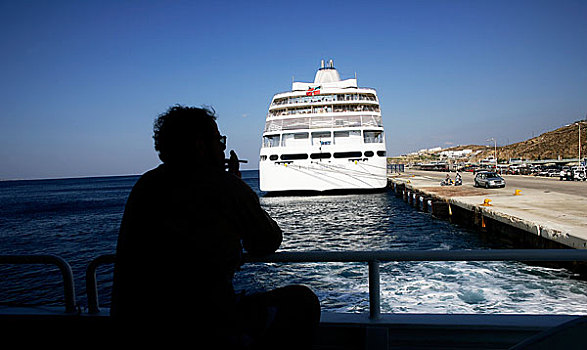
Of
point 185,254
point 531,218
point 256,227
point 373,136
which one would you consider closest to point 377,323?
point 256,227

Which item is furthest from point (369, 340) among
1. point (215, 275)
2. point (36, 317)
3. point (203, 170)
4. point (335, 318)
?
point (36, 317)

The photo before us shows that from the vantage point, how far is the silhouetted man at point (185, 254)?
3.93 ft

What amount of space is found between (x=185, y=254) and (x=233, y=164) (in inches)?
27.2

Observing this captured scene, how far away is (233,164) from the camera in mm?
1813

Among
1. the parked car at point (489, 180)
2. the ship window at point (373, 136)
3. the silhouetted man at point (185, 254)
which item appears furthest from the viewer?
the ship window at point (373, 136)

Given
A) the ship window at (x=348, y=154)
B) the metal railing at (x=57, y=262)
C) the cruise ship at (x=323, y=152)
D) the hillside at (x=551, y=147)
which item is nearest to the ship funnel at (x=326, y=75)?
the cruise ship at (x=323, y=152)

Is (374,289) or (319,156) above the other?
(319,156)

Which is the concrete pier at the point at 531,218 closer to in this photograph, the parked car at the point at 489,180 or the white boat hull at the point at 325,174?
the parked car at the point at 489,180

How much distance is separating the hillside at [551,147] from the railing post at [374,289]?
306 ft

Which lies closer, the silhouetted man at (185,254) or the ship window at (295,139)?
the silhouetted man at (185,254)

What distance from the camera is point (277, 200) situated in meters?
31.3

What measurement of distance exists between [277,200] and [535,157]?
92787mm

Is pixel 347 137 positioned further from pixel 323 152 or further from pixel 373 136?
pixel 323 152

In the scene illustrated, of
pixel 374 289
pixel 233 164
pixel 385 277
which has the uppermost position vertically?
pixel 233 164
